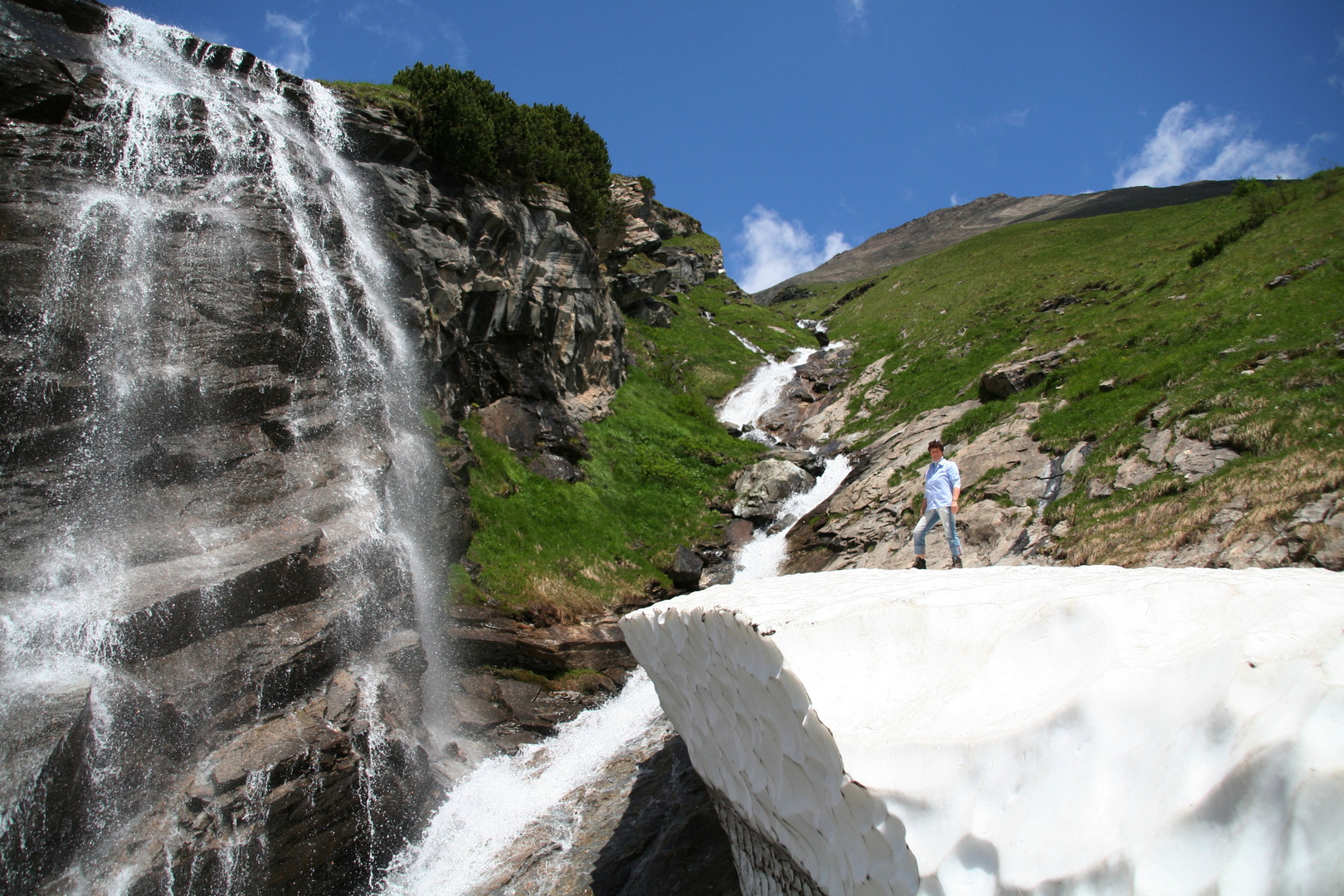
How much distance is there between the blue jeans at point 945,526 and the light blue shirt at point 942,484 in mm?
136

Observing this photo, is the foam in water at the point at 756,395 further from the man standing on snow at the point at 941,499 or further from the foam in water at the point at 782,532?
the man standing on snow at the point at 941,499

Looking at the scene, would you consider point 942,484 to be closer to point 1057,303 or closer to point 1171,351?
point 1171,351

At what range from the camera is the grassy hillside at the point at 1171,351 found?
36.9 ft

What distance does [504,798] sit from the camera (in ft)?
40.3

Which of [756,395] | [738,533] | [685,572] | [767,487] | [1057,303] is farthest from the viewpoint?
[756,395]

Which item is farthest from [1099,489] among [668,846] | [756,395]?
[756,395]

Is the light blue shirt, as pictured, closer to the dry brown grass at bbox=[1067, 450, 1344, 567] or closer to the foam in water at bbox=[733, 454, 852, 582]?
the dry brown grass at bbox=[1067, 450, 1344, 567]

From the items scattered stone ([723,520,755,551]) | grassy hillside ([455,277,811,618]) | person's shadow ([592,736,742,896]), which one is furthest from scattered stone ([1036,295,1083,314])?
person's shadow ([592,736,742,896])

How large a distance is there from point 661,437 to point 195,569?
2176 centimetres

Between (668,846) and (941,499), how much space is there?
7422mm

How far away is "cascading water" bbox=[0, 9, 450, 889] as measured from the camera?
10.7 meters

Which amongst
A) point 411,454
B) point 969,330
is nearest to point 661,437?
point 411,454

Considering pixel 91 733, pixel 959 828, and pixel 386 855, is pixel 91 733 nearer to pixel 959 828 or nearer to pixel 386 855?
pixel 386 855

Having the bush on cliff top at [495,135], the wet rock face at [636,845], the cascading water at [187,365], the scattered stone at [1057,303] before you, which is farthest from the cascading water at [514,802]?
the scattered stone at [1057,303]
